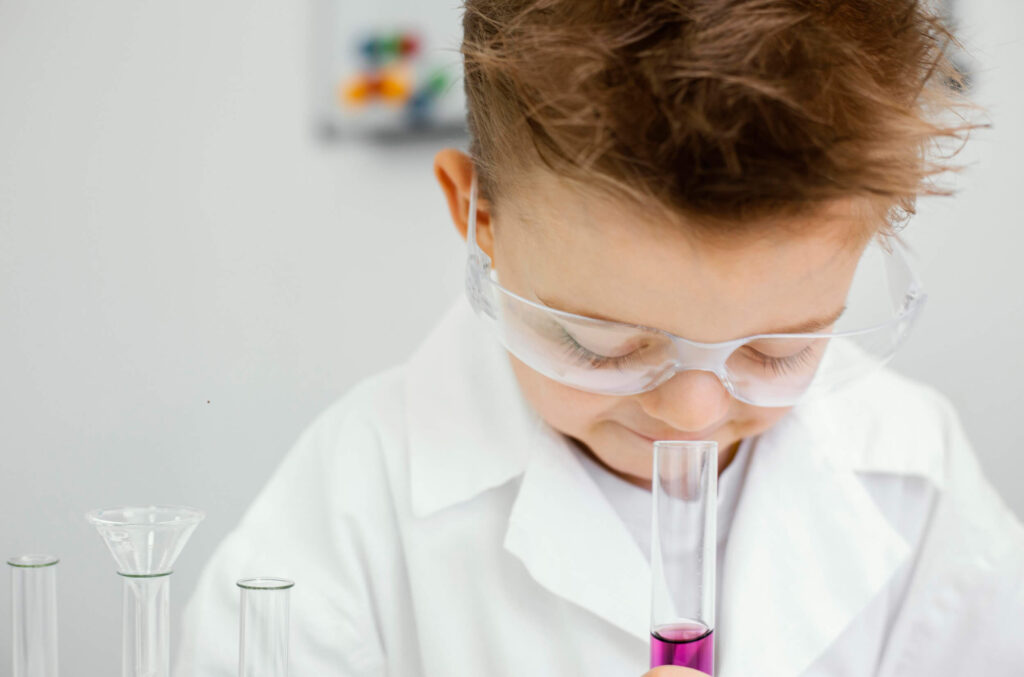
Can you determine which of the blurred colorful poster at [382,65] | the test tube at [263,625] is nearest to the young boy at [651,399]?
the test tube at [263,625]

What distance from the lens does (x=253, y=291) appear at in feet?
4.66

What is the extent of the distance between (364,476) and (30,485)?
0.50m

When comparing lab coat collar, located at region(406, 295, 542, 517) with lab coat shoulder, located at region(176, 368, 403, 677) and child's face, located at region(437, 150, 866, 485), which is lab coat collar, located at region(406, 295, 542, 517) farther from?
child's face, located at region(437, 150, 866, 485)

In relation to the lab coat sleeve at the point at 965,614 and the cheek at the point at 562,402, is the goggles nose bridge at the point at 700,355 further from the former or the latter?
the lab coat sleeve at the point at 965,614

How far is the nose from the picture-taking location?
2.41 ft

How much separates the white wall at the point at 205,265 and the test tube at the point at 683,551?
Result: 2.41ft

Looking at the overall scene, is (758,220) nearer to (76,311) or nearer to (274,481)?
(274,481)

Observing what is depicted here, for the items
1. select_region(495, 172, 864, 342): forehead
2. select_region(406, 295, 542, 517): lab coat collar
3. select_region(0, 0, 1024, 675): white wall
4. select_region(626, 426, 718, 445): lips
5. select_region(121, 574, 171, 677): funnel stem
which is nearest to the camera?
select_region(121, 574, 171, 677): funnel stem

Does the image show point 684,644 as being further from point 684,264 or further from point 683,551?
point 684,264

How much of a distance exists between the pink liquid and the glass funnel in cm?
28

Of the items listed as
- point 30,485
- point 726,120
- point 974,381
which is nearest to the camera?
point 726,120

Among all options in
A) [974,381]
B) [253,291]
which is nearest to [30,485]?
[253,291]

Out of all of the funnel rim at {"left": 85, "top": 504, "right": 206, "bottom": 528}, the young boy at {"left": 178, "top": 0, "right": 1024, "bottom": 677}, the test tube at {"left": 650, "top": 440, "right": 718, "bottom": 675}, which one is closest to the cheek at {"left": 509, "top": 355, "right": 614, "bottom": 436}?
the young boy at {"left": 178, "top": 0, "right": 1024, "bottom": 677}

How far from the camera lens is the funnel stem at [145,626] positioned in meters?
0.57
